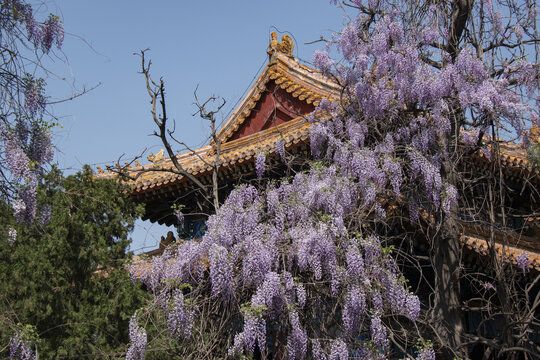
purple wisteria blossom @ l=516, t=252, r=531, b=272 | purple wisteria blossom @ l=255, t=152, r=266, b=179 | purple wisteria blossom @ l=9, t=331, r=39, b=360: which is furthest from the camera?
purple wisteria blossom @ l=255, t=152, r=266, b=179

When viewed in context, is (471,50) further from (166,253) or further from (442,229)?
(166,253)

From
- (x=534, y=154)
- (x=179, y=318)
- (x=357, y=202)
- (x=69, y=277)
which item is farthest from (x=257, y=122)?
(x=179, y=318)

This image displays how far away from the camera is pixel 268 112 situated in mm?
13742

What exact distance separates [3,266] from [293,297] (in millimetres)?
3545

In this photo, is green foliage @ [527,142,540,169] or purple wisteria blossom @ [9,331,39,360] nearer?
purple wisteria blossom @ [9,331,39,360]

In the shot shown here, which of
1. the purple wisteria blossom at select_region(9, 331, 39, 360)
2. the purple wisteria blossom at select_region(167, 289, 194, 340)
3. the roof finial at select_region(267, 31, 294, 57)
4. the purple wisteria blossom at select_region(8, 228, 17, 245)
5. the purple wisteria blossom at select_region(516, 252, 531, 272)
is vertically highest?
the roof finial at select_region(267, 31, 294, 57)

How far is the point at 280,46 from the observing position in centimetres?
1434

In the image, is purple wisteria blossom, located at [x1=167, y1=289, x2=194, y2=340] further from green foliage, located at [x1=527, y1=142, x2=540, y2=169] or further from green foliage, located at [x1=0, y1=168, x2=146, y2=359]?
green foliage, located at [x1=527, y1=142, x2=540, y2=169]

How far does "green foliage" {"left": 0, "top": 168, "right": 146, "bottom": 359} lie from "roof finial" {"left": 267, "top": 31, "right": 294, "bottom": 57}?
574cm

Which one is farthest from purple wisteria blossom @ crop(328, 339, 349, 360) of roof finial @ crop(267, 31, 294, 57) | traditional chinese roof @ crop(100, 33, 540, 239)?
roof finial @ crop(267, 31, 294, 57)

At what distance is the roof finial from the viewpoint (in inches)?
560

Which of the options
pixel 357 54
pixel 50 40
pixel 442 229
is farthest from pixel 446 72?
pixel 50 40

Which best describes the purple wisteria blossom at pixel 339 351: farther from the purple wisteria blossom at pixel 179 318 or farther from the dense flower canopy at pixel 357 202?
the purple wisteria blossom at pixel 179 318

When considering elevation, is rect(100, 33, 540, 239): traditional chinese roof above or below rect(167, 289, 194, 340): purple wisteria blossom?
above
